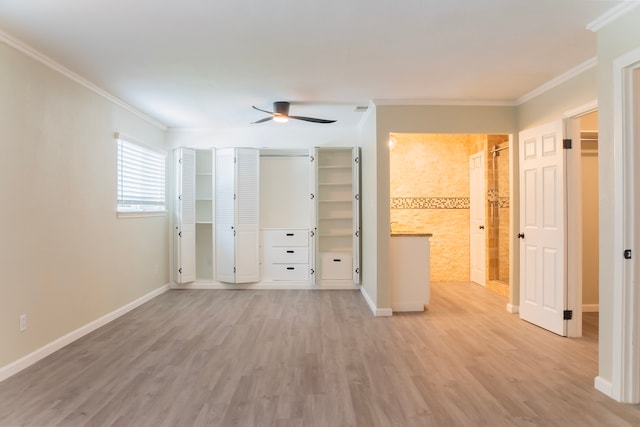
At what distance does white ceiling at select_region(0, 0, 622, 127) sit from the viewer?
2.30 meters

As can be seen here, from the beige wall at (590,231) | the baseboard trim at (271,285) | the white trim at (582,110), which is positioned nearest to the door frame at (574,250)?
the white trim at (582,110)

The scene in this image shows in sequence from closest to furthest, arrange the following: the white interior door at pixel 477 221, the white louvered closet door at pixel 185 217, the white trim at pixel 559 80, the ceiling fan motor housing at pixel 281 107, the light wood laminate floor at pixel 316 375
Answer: the light wood laminate floor at pixel 316 375 → the white trim at pixel 559 80 → the ceiling fan motor housing at pixel 281 107 → the white louvered closet door at pixel 185 217 → the white interior door at pixel 477 221

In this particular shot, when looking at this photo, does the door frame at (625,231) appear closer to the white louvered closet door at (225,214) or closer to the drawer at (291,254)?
the drawer at (291,254)

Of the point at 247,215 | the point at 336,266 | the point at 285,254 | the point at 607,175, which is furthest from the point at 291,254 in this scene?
the point at 607,175

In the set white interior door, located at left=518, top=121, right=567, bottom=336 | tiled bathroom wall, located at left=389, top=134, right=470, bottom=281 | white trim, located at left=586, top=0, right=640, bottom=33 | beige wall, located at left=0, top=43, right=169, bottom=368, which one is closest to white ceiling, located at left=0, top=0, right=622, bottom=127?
white trim, located at left=586, top=0, right=640, bottom=33

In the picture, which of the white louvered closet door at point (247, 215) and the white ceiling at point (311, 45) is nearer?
the white ceiling at point (311, 45)

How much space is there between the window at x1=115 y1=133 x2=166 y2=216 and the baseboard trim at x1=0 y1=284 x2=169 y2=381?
1188 mm

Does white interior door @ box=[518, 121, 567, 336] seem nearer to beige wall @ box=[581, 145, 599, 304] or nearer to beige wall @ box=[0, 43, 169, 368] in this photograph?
beige wall @ box=[581, 145, 599, 304]

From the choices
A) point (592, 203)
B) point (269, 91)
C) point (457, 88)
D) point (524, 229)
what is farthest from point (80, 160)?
point (592, 203)

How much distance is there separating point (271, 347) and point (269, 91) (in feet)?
8.80

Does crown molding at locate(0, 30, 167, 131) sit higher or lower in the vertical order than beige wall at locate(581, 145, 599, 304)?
higher

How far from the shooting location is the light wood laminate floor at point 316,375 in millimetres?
2127

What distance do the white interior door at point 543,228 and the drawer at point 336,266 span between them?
7.97ft

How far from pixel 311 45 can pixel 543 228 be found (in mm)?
3029
